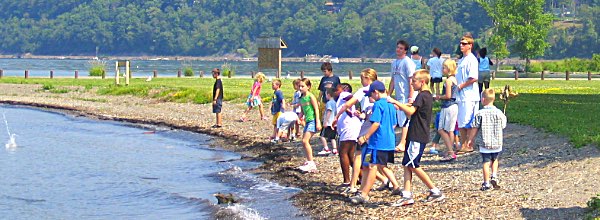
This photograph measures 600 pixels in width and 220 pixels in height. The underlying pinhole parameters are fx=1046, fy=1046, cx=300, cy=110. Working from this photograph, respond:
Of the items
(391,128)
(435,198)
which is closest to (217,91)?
(391,128)

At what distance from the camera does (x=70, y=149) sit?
958 inches

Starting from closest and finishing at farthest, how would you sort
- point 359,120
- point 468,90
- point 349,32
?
point 359,120, point 468,90, point 349,32

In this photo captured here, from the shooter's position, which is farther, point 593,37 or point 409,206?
point 593,37

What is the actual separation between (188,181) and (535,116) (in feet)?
23.3

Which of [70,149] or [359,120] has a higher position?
[359,120]

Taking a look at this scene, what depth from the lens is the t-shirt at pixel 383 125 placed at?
39.7 feet

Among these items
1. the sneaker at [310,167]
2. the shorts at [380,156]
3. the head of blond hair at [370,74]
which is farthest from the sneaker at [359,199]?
the sneaker at [310,167]

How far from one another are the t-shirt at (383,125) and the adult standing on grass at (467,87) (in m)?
2.52

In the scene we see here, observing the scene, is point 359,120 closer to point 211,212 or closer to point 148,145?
point 211,212

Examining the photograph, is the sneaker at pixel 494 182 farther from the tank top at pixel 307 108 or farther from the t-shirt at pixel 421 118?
the tank top at pixel 307 108

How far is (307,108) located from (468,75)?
298 cm

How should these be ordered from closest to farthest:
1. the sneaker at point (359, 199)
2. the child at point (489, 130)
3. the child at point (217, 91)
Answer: the child at point (489, 130) < the sneaker at point (359, 199) < the child at point (217, 91)

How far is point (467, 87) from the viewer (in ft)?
49.1

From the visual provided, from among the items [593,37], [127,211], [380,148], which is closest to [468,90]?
[380,148]
